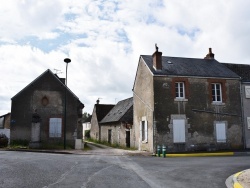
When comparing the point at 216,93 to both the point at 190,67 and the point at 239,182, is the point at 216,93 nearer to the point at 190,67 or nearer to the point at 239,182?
the point at 190,67

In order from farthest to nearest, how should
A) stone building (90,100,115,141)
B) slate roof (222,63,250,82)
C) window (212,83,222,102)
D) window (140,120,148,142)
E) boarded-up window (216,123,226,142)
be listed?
stone building (90,100,115,141) → slate roof (222,63,250,82) → window (212,83,222,102) → window (140,120,148,142) → boarded-up window (216,123,226,142)

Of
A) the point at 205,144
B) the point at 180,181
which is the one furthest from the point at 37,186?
the point at 205,144

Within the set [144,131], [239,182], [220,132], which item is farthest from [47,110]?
[239,182]

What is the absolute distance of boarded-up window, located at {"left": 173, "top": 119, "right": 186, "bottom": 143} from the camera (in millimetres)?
20031

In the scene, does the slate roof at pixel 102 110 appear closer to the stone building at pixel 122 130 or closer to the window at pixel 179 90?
the stone building at pixel 122 130

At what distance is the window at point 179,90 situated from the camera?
2083cm

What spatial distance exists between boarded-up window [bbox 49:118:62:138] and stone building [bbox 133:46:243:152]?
6659 mm

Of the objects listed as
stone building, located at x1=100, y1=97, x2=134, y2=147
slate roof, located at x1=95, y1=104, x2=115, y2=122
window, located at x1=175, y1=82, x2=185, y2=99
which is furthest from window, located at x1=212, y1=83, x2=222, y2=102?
slate roof, located at x1=95, y1=104, x2=115, y2=122

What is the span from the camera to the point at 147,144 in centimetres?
2105

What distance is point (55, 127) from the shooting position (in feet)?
75.7

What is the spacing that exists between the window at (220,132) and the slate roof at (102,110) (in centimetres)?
1914

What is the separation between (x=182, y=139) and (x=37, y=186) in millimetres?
14161

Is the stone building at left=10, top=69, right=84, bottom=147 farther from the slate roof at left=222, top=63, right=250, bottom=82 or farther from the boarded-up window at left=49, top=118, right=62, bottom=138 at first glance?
the slate roof at left=222, top=63, right=250, bottom=82

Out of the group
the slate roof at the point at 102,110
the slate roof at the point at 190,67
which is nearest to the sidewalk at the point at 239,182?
the slate roof at the point at 190,67
